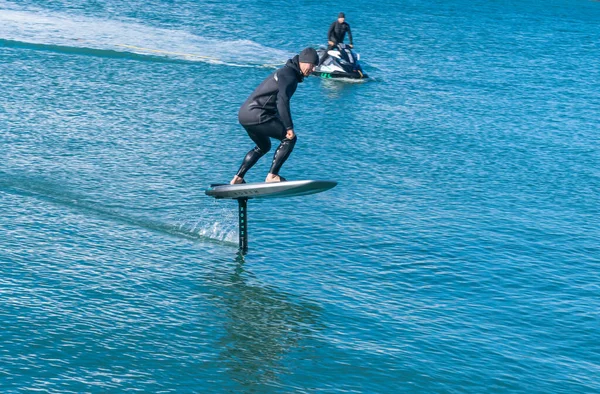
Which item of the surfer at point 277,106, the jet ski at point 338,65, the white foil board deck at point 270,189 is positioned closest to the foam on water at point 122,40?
the jet ski at point 338,65

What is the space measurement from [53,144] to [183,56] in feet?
66.4

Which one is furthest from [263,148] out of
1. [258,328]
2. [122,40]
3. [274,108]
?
[122,40]

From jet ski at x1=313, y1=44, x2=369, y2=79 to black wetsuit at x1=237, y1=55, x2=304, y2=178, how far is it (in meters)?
25.7

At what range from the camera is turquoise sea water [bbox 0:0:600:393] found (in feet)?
46.9

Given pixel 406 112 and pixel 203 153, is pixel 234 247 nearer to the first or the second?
pixel 203 153

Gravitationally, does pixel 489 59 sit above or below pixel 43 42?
above

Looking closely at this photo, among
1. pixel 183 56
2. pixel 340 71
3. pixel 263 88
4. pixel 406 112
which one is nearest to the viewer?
pixel 263 88

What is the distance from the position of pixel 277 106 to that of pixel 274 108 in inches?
11.9

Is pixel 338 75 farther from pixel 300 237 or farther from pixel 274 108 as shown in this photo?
pixel 274 108

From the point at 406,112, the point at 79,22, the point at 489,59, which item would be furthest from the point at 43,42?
the point at 489,59

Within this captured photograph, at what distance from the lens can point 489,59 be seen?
5366 cm

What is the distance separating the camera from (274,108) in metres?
16.7

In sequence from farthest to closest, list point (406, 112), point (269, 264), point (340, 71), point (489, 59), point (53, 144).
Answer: point (489, 59) → point (340, 71) → point (406, 112) → point (53, 144) → point (269, 264)

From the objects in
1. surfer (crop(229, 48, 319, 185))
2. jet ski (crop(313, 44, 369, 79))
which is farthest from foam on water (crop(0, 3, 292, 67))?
surfer (crop(229, 48, 319, 185))
